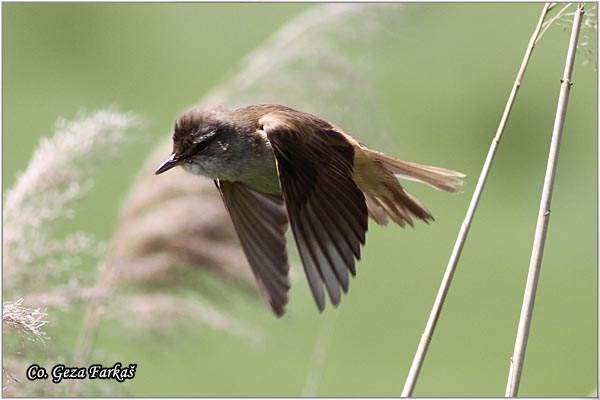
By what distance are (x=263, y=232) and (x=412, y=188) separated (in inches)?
107

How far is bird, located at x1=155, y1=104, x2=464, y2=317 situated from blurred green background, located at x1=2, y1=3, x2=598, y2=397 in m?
1.07

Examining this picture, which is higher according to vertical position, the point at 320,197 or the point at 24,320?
the point at 320,197

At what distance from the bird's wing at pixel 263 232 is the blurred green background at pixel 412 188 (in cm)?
105

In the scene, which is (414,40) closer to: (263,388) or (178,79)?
(178,79)

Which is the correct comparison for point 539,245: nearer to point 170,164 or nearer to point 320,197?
point 320,197

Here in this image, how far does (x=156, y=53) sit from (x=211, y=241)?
3827mm

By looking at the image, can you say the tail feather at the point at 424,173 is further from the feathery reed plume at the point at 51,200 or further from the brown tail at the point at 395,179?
the feathery reed plume at the point at 51,200

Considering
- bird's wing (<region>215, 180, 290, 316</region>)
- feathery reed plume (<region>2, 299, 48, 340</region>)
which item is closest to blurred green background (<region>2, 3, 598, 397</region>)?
bird's wing (<region>215, 180, 290, 316</region>)

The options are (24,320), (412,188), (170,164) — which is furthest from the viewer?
(412,188)

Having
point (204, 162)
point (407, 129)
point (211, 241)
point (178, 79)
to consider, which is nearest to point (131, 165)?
point (178, 79)

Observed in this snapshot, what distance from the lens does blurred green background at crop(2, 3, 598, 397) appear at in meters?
→ 3.98

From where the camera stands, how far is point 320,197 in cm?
170

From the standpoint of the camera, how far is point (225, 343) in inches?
164

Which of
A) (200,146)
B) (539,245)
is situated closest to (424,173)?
(200,146)
